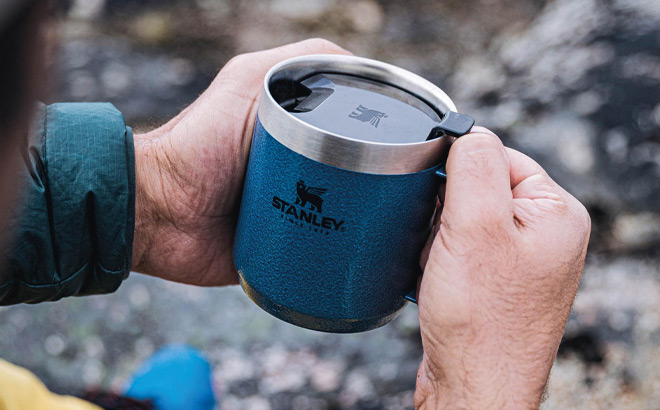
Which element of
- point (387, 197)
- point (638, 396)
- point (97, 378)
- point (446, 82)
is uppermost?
point (387, 197)

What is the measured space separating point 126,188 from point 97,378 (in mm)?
1270

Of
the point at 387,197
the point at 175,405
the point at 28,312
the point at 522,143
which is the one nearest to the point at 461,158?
the point at 387,197

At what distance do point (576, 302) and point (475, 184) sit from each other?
1545mm

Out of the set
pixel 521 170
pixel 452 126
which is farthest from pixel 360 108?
pixel 521 170

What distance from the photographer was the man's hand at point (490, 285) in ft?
4.16

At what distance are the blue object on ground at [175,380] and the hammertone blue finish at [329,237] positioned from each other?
4.59 ft

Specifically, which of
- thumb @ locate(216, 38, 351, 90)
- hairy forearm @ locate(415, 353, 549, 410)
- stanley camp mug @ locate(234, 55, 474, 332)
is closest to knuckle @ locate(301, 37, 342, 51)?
thumb @ locate(216, 38, 351, 90)

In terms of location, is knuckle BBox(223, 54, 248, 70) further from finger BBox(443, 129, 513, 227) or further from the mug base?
finger BBox(443, 129, 513, 227)

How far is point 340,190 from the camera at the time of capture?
3.91 ft

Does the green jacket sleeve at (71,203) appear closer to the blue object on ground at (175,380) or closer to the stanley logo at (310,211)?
the stanley logo at (310,211)

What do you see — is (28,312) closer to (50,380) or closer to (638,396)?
(50,380)

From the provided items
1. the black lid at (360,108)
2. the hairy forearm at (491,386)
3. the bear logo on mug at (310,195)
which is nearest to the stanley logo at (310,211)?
the bear logo on mug at (310,195)

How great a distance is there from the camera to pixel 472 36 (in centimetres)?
388

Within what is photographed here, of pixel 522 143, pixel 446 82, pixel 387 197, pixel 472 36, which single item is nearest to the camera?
pixel 387 197
